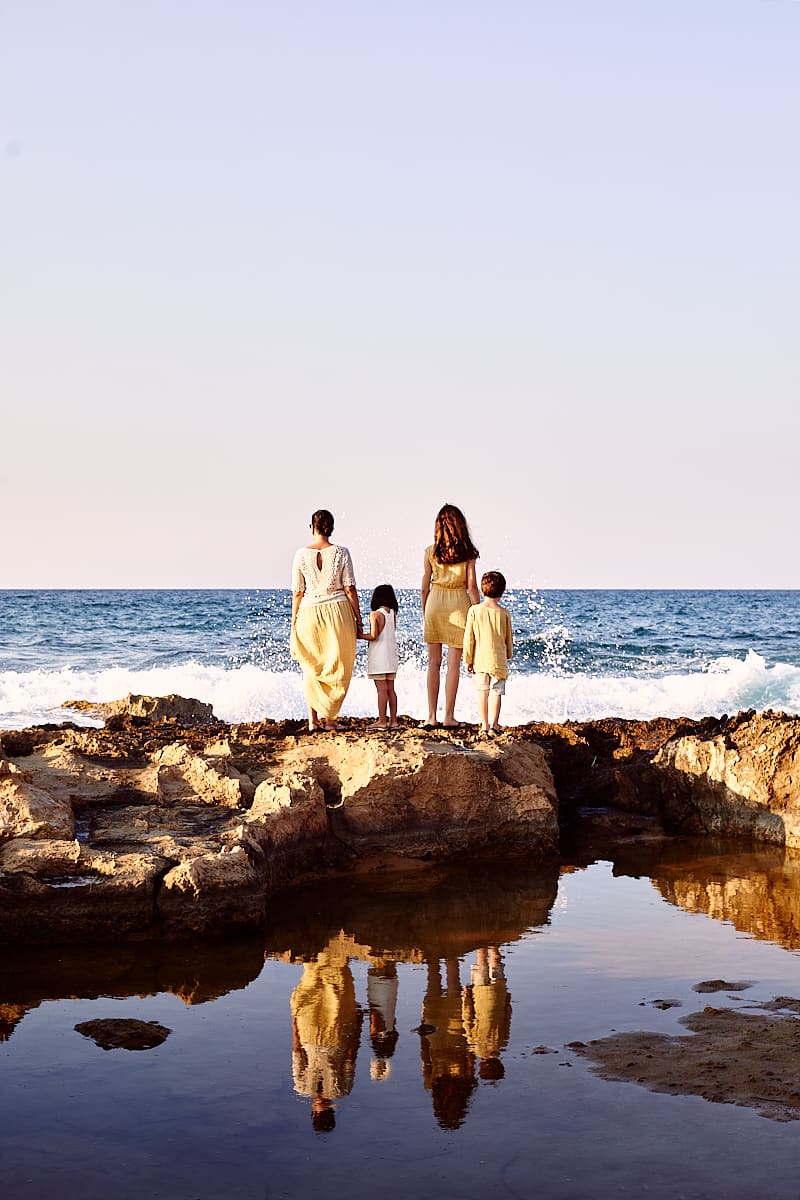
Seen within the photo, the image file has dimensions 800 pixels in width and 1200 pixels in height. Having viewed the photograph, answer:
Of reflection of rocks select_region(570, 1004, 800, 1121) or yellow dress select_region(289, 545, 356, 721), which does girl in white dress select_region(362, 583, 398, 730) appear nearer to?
yellow dress select_region(289, 545, 356, 721)

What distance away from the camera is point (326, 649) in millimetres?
8766

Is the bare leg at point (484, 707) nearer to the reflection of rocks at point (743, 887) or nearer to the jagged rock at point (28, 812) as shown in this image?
the reflection of rocks at point (743, 887)

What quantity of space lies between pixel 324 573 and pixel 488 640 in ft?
4.40

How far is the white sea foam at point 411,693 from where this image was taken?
588 inches

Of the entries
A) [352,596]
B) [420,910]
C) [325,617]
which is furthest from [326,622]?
[420,910]

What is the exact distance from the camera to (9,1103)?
3.88 metres

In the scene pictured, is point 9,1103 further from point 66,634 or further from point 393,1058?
point 66,634

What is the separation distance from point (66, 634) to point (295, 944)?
29.5 meters

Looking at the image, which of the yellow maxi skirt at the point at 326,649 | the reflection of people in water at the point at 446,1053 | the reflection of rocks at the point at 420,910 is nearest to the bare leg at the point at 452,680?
the yellow maxi skirt at the point at 326,649

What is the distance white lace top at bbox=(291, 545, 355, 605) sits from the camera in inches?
341

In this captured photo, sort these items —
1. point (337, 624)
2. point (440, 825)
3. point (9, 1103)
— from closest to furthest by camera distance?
point (9, 1103)
point (440, 825)
point (337, 624)

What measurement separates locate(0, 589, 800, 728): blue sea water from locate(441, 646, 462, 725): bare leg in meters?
4.54

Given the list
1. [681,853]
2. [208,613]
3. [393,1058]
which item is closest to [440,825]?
[681,853]

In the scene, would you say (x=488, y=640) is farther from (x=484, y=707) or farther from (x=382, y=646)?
(x=382, y=646)
